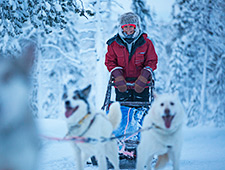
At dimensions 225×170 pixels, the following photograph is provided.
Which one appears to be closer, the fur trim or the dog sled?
the dog sled

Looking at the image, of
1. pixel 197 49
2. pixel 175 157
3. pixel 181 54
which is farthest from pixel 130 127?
pixel 197 49

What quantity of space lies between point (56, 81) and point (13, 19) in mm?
13624

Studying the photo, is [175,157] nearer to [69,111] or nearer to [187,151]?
[69,111]

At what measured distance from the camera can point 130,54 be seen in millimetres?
3971

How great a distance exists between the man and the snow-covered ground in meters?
1.57

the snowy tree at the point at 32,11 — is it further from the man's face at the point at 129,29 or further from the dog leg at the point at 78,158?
the dog leg at the point at 78,158

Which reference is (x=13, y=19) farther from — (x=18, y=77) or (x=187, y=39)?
(x=187, y=39)

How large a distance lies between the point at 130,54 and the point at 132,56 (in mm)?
58

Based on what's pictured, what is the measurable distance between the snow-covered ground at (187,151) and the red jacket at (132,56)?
172cm

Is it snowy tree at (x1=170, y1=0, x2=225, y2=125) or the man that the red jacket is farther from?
snowy tree at (x1=170, y1=0, x2=225, y2=125)

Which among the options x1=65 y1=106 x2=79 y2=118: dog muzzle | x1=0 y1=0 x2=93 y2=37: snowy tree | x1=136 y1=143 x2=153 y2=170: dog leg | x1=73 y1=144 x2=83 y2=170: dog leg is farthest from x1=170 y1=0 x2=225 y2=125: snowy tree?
x1=65 y1=106 x2=79 y2=118: dog muzzle

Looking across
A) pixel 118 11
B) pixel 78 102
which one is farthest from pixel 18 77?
pixel 118 11

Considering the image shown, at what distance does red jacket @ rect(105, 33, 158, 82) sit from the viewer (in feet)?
12.7

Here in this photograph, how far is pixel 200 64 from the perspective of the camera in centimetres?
1430
